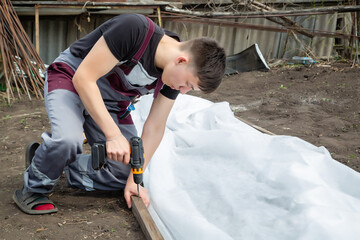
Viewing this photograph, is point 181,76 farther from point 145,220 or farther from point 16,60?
point 16,60

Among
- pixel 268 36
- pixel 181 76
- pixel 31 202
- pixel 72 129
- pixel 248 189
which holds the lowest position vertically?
pixel 31 202

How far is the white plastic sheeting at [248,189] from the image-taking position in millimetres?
1751

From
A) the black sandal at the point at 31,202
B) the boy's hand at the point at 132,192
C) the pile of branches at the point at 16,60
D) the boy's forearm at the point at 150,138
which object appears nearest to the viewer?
the black sandal at the point at 31,202

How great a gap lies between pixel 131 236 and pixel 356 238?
3.33 feet

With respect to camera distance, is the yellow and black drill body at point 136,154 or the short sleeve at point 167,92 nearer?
the yellow and black drill body at point 136,154

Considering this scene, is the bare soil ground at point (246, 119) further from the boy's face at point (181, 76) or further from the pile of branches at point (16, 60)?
the boy's face at point (181, 76)

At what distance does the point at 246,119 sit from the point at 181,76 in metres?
2.37

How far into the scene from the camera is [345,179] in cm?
216

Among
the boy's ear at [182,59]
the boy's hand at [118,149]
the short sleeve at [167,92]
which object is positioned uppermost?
the boy's ear at [182,59]

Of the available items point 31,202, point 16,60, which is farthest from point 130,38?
point 16,60

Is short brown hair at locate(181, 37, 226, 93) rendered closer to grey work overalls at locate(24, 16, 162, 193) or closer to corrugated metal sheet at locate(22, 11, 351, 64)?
grey work overalls at locate(24, 16, 162, 193)

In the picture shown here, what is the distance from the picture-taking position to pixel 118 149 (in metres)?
1.87

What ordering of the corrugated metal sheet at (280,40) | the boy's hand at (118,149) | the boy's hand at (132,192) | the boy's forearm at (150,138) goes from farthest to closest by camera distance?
1. the corrugated metal sheet at (280,40)
2. the boy's forearm at (150,138)
3. the boy's hand at (132,192)
4. the boy's hand at (118,149)

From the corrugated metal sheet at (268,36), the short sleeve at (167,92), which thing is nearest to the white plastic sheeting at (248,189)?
the short sleeve at (167,92)
